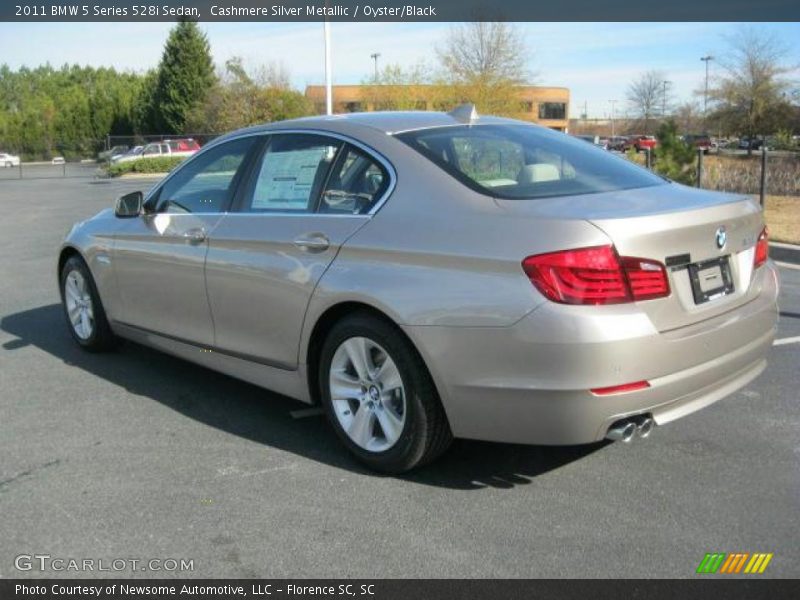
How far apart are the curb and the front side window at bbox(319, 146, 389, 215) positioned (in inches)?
305

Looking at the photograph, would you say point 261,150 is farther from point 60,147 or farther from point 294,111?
point 60,147

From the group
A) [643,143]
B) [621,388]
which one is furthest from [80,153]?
[621,388]

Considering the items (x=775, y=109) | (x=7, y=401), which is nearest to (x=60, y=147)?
(x=775, y=109)

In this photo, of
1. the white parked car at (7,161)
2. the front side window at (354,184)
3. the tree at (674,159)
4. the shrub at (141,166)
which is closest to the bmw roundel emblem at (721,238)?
the front side window at (354,184)

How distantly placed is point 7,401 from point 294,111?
41.2m

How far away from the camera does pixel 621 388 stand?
9.93 ft

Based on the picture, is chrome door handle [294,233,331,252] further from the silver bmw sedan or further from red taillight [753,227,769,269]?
red taillight [753,227,769,269]

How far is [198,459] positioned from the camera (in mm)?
3926

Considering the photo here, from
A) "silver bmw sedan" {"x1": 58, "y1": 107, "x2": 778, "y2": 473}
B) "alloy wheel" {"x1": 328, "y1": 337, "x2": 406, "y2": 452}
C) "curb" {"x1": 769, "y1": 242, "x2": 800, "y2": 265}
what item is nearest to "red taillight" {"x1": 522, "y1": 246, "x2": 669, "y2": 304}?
"silver bmw sedan" {"x1": 58, "y1": 107, "x2": 778, "y2": 473}

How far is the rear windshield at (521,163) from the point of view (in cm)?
357

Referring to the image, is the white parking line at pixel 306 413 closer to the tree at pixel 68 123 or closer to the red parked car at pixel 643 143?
the red parked car at pixel 643 143

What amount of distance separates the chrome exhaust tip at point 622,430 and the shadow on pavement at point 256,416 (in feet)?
2.09

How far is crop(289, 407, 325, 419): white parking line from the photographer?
4.56m

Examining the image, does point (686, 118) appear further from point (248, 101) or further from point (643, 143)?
point (248, 101)
